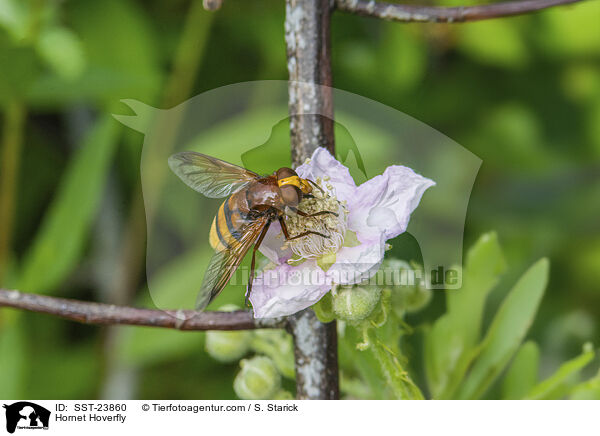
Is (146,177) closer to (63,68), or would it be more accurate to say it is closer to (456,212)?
(456,212)

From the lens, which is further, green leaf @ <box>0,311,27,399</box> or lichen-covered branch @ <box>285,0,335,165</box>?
green leaf @ <box>0,311,27,399</box>

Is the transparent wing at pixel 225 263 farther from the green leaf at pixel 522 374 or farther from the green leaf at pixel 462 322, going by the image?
the green leaf at pixel 522 374

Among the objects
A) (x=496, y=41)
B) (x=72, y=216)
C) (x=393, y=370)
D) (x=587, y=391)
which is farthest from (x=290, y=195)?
(x=496, y=41)

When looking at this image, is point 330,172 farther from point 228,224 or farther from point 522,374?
point 522,374

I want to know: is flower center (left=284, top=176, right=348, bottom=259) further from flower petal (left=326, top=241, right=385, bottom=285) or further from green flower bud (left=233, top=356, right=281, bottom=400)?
green flower bud (left=233, top=356, right=281, bottom=400)

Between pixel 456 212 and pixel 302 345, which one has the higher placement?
pixel 456 212

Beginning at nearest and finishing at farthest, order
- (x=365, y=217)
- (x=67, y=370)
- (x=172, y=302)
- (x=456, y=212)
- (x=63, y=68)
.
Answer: (x=365, y=217) < (x=172, y=302) < (x=456, y=212) < (x=63, y=68) < (x=67, y=370)

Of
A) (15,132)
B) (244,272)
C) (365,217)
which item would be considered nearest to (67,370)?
(15,132)
